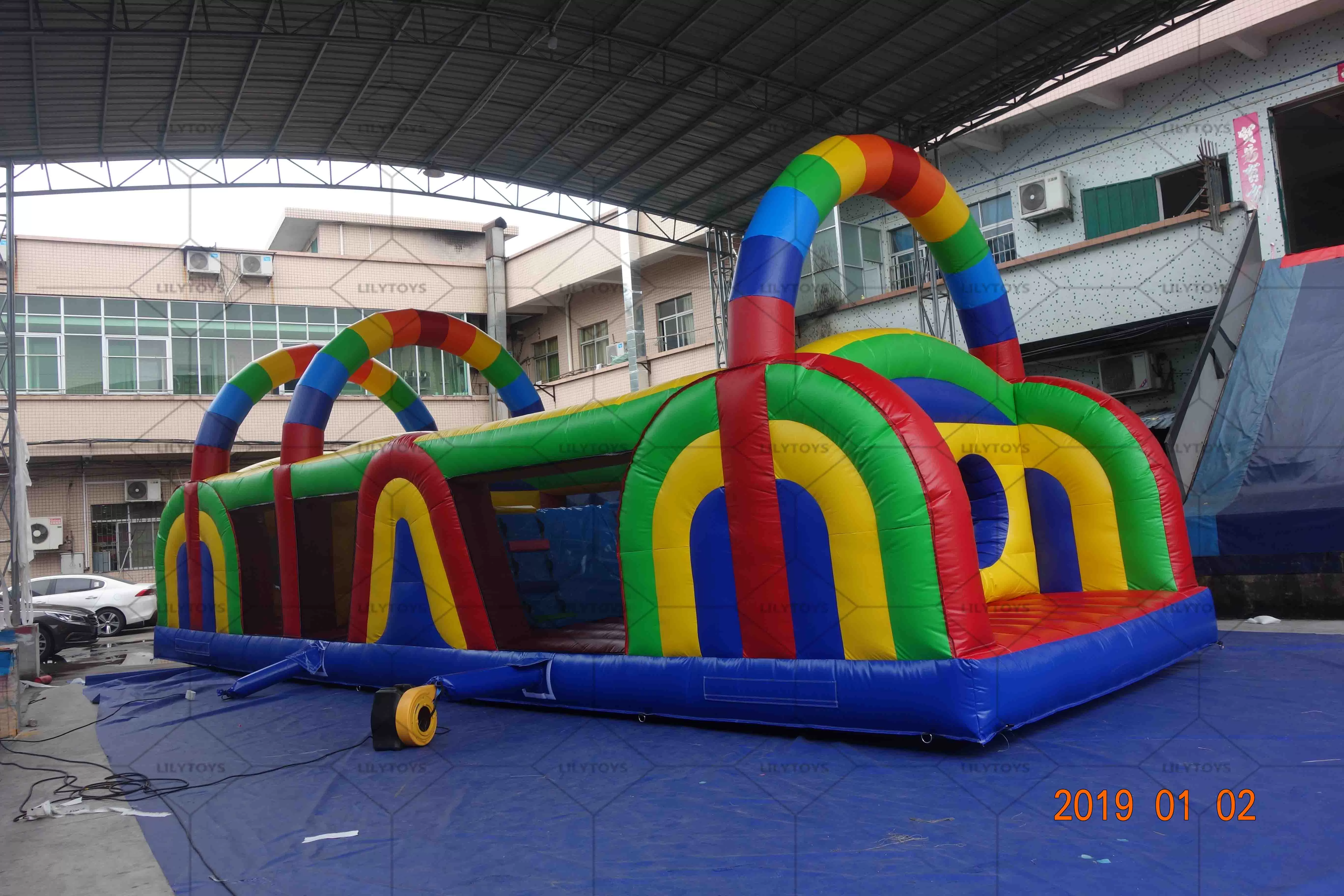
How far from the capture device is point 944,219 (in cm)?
561

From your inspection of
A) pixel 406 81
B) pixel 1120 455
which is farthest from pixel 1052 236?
pixel 406 81

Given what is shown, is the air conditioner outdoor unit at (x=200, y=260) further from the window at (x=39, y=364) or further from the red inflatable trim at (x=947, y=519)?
the red inflatable trim at (x=947, y=519)

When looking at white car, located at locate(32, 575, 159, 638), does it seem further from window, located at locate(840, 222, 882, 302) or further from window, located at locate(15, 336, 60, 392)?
window, located at locate(840, 222, 882, 302)

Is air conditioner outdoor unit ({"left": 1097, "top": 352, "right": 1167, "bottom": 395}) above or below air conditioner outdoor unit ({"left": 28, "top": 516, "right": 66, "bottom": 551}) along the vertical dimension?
above

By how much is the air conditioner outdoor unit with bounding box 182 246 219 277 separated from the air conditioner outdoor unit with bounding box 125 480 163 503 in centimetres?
366

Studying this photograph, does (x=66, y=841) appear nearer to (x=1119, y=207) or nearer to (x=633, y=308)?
(x=1119, y=207)

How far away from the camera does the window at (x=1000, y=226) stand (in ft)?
37.8

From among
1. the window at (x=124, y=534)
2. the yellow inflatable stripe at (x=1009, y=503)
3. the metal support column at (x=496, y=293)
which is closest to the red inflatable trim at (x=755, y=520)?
the yellow inflatable stripe at (x=1009, y=503)

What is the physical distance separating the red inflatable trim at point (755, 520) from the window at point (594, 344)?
1277 centimetres

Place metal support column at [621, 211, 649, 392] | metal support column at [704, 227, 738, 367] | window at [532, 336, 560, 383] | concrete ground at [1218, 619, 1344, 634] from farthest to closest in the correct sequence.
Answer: window at [532, 336, 560, 383], metal support column at [621, 211, 649, 392], metal support column at [704, 227, 738, 367], concrete ground at [1218, 619, 1344, 634]

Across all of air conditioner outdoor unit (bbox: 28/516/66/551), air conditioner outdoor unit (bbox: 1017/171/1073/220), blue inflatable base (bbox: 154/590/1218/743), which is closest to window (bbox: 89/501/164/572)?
air conditioner outdoor unit (bbox: 28/516/66/551)

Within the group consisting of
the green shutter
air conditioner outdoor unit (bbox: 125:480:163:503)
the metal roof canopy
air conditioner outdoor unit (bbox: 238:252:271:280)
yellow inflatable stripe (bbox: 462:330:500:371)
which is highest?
air conditioner outdoor unit (bbox: 238:252:271:280)

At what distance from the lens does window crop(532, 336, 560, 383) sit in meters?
18.4

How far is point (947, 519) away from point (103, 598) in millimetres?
12704
